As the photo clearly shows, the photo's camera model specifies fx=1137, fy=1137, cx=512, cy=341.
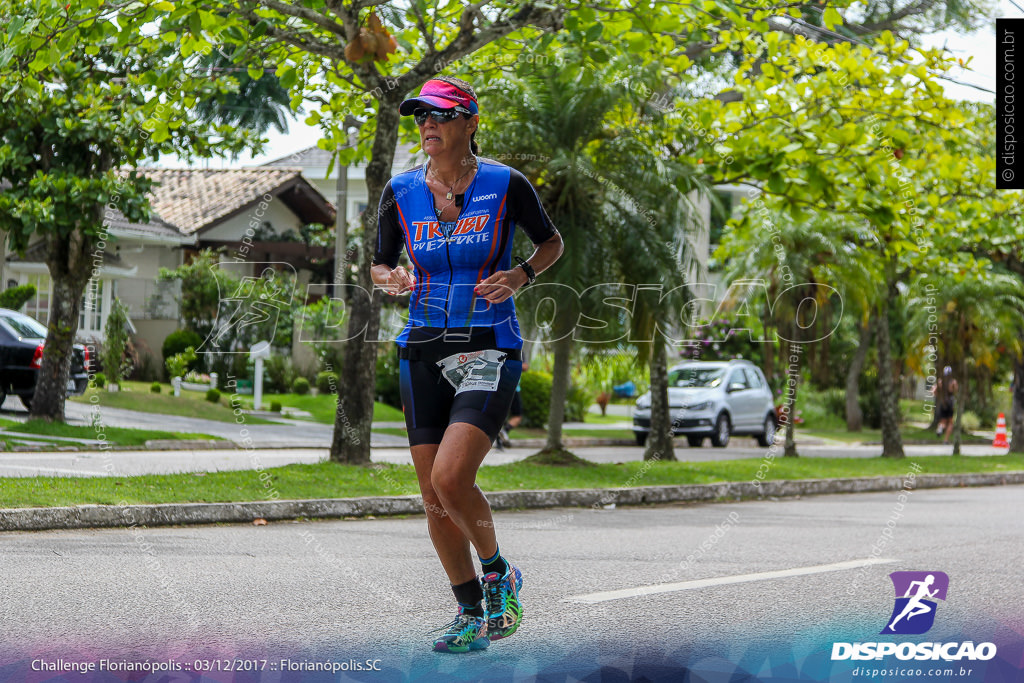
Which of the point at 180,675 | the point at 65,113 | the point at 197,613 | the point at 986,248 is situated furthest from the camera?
the point at 986,248

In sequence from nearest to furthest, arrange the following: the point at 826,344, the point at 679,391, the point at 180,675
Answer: the point at 180,675
the point at 679,391
the point at 826,344

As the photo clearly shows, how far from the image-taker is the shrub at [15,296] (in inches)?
782

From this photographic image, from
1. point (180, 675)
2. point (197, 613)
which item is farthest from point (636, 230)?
point (180, 675)

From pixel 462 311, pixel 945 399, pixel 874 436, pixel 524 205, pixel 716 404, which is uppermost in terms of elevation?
pixel 524 205

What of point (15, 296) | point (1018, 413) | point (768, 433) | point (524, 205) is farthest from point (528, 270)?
point (1018, 413)

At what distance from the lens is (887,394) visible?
804 inches

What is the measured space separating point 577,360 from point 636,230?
7.00 ft

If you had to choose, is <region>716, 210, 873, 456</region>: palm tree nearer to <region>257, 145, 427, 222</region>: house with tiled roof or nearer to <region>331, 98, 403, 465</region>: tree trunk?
<region>331, 98, 403, 465</region>: tree trunk

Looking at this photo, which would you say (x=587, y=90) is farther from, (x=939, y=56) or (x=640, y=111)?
(x=939, y=56)

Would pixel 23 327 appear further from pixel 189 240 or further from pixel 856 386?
pixel 856 386

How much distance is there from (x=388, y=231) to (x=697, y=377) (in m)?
20.7

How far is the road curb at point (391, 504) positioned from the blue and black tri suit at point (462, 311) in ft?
15.8

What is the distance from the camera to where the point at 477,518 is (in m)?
4.14

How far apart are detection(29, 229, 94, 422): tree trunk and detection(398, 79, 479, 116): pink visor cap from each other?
1168 cm
